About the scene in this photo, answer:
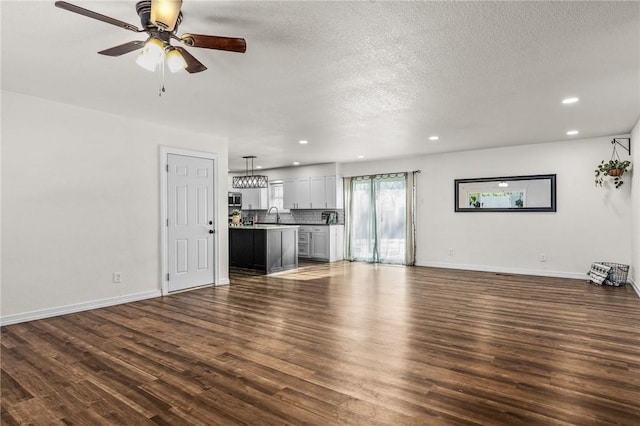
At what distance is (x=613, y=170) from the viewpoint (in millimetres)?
5824

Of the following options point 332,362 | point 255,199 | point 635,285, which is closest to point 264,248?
point 255,199

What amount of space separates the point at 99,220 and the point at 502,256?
6.89m

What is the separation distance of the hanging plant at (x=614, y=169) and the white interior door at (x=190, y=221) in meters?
6.44

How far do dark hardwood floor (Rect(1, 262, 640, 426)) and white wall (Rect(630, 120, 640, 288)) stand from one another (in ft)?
2.65

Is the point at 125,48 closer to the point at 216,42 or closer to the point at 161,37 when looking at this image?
the point at 161,37

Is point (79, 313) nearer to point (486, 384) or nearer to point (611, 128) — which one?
point (486, 384)

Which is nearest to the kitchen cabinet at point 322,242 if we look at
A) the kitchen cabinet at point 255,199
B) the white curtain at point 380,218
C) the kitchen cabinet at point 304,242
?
the kitchen cabinet at point 304,242

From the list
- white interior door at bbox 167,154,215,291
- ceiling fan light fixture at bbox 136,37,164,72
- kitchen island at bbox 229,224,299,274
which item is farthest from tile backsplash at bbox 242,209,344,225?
ceiling fan light fixture at bbox 136,37,164,72

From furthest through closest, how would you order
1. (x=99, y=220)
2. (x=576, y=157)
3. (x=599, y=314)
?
(x=576, y=157) → (x=99, y=220) → (x=599, y=314)

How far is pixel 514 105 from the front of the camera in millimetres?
4391

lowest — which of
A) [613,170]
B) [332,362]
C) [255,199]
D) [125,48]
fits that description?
[332,362]

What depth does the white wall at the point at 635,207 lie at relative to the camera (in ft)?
17.1

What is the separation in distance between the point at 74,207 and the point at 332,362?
363 centimetres

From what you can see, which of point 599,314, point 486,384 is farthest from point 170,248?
point 599,314
